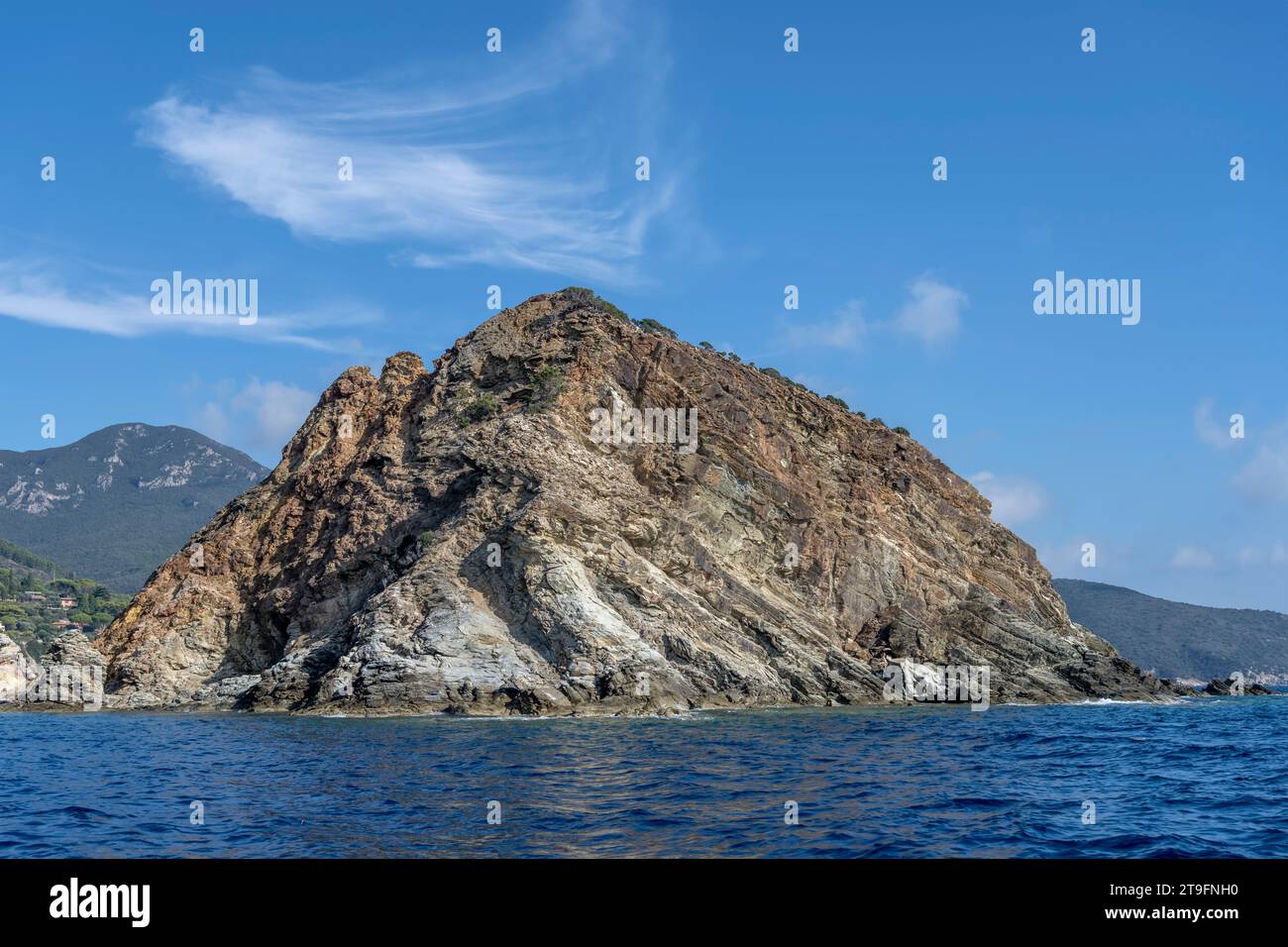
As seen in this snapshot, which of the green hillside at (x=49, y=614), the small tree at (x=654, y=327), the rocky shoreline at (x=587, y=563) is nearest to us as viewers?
the rocky shoreline at (x=587, y=563)

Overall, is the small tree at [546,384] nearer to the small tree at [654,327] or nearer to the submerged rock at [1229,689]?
the small tree at [654,327]

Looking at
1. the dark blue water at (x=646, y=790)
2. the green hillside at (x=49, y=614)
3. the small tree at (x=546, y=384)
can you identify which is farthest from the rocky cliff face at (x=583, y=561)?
the green hillside at (x=49, y=614)

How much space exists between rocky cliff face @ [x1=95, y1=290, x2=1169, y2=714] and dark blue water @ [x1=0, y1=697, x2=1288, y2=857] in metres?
12.1

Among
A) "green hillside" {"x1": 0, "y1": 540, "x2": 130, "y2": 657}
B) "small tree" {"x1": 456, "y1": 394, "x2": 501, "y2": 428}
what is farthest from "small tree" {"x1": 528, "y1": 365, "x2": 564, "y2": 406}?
"green hillside" {"x1": 0, "y1": 540, "x2": 130, "y2": 657}

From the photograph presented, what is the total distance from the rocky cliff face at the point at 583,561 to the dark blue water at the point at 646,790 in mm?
12127

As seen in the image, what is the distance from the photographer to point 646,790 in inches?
987

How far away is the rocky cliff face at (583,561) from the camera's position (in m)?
57.1

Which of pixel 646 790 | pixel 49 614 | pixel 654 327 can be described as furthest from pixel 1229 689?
pixel 49 614

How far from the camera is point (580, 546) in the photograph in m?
61.0

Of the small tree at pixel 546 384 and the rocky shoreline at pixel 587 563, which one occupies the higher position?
the small tree at pixel 546 384

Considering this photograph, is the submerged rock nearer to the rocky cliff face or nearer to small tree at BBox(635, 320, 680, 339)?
the rocky cliff face

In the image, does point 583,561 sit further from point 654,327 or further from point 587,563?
point 654,327
